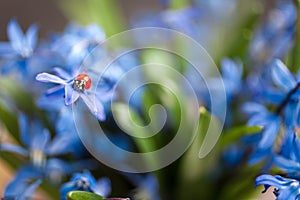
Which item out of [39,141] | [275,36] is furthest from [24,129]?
[275,36]

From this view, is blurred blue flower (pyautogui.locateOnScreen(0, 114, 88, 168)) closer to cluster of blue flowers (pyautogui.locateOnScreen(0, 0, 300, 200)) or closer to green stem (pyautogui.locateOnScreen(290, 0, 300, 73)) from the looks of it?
cluster of blue flowers (pyautogui.locateOnScreen(0, 0, 300, 200))

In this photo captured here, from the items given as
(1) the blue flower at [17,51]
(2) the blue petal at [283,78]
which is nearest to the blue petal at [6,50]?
(1) the blue flower at [17,51]

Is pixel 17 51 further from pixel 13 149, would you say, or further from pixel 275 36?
pixel 275 36

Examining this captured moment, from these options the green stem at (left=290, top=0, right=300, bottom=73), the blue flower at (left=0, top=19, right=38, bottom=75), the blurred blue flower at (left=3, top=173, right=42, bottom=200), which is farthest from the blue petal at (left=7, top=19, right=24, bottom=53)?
the green stem at (left=290, top=0, right=300, bottom=73)

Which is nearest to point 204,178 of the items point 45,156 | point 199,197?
point 199,197

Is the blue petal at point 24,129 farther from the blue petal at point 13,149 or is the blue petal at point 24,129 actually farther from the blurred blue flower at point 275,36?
the blurred blue flower at point 275,36

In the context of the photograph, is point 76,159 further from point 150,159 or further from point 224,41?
point 224,41
